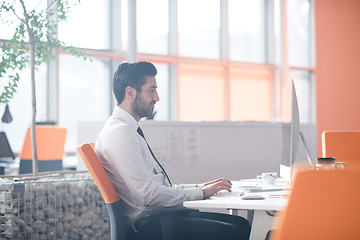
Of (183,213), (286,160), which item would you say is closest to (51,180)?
(183,213)

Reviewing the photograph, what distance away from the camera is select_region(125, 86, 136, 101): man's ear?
233 centimetres

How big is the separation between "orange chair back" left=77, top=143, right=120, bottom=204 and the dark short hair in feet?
1.57

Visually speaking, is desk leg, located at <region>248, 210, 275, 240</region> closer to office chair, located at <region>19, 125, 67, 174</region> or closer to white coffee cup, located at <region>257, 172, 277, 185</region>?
white coffee cup, located at <region>257, 172, 277, 185</region>

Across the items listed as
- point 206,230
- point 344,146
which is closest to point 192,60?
point 344,146

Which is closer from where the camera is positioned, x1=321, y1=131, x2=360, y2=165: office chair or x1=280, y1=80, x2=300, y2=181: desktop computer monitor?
x1=280, y1=80, x2=300, y2=181: desktop computer monitor

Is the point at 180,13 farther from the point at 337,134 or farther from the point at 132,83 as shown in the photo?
the point at 132,83

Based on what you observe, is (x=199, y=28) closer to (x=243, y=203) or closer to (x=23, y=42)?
(x=23, y=42)

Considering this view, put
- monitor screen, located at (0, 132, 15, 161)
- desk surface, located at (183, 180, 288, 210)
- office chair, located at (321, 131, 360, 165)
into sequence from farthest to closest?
1. monitor screen, located at (0, 132, 15, 161)
2. office chair, located at (321, 131, 360, 165)
3. desk surface, located at (183, 180, 288, 210)

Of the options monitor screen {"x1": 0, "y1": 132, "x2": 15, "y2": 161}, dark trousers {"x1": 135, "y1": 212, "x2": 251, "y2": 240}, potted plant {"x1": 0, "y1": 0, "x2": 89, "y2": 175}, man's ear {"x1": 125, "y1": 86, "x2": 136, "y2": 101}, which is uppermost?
potted plant {"x1": 0, "y1": 0, "x2": 89, "y2": 175}

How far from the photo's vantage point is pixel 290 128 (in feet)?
6.87

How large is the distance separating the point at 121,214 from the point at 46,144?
297 centimetres

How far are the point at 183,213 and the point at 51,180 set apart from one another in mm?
1211

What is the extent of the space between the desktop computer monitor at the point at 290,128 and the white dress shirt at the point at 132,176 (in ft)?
1.40

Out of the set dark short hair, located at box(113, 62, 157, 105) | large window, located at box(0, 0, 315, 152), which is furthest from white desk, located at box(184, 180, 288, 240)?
large window, located at box(0, 0, 315, 152)
